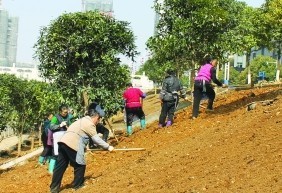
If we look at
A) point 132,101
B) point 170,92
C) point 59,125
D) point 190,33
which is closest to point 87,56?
point 132,101

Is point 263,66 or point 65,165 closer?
point 65,165

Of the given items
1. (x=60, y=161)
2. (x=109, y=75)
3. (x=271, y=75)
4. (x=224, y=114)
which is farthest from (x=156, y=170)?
(x=271, y=75)

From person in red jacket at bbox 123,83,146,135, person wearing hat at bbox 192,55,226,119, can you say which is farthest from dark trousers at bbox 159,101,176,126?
person in red jacket at bbox 123,83,146,135

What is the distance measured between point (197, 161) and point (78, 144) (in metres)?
2.03

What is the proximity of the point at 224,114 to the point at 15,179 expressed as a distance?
5365 mm

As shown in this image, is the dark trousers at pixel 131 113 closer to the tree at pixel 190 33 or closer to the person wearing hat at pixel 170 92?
the person wearing hat at pixel 170 92

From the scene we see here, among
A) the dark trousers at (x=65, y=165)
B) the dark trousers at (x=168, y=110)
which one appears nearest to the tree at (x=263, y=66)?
the dark trousers at (x=168, y=110)

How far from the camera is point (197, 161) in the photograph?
338 inches

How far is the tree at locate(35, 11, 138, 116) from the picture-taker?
13953mm

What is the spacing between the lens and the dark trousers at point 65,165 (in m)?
9.16

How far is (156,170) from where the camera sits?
29.0 ft

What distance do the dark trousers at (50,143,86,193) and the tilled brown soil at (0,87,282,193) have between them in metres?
0.22

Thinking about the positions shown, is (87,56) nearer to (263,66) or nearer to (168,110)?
(168,110)

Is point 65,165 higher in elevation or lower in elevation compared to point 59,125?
lower
